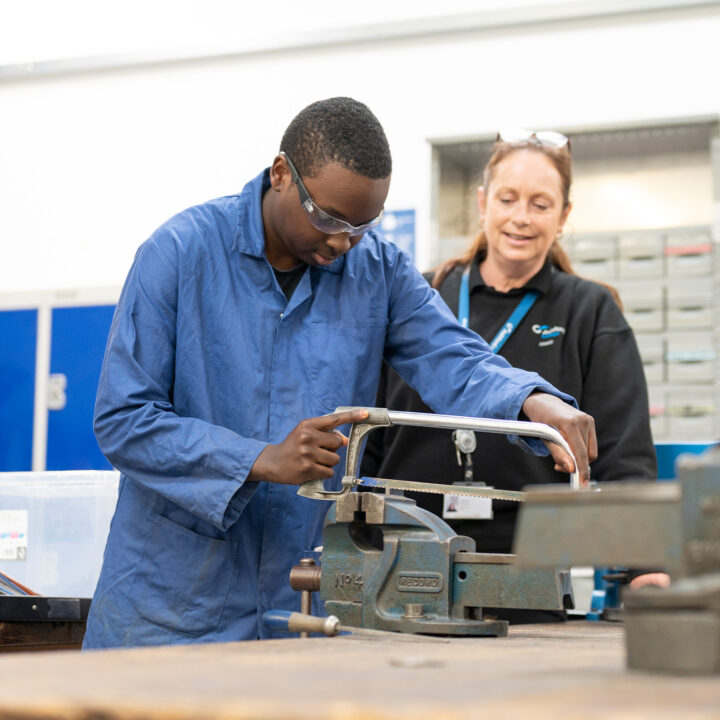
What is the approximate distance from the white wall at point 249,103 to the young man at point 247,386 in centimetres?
312

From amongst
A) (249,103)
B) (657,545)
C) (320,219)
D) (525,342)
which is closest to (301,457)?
(320,219)

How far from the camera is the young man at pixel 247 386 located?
1680mm

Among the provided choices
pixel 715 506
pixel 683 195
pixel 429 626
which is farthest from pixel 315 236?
pixel 683 195

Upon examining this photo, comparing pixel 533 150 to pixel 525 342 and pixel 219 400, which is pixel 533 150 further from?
pixel 219 400

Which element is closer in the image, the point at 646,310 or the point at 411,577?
the point at 411,577

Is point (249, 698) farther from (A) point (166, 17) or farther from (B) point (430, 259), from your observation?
(A) point (166, 17)

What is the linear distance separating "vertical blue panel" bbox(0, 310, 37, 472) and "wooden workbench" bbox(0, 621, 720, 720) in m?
4.11

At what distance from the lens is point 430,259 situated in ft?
16.3

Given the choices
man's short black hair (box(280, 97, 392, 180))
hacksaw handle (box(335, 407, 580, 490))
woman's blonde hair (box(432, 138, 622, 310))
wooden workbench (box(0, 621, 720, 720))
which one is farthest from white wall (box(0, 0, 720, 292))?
wooden workbench (box(0, 621, 720, 720))

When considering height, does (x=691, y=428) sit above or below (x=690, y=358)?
below

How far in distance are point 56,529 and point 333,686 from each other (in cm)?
209

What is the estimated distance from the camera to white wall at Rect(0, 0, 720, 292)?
4777 mm

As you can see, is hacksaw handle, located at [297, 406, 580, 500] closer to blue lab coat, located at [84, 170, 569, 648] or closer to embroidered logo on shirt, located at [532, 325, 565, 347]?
blue lab coat, located at [84, 170, 569, 648]

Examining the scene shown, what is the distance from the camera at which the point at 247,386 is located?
6.00 ft
